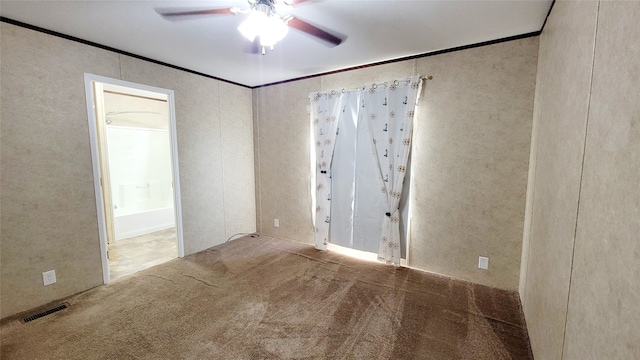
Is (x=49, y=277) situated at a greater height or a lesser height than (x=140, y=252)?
greater

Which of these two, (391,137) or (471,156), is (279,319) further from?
(471,156)

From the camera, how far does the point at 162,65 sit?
2973 millimetres

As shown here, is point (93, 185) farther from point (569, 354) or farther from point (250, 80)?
point (569, 354)

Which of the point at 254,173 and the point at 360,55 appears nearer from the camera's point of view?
the point at 360,55

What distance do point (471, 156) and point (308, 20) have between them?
1.96 m

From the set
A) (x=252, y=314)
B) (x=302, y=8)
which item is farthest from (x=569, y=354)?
(x=302, y=8)

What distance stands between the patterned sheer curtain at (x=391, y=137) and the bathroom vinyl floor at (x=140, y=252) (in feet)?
9.13

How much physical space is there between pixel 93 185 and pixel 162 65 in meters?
1.53

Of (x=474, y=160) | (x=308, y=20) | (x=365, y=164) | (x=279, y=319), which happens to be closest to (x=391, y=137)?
(x=365, y=164)

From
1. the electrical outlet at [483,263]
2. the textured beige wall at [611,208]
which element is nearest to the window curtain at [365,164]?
the electrical outlet at [483,263]

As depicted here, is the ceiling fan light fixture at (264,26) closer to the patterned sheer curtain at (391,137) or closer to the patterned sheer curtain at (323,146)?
the patterned sheer curtain at (391,137)

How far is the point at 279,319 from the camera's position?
2.08 meters

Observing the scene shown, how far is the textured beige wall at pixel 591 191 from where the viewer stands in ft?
2.29

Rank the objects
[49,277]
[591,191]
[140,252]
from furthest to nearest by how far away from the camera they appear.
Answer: [140,252], [49,277], [591,191]
